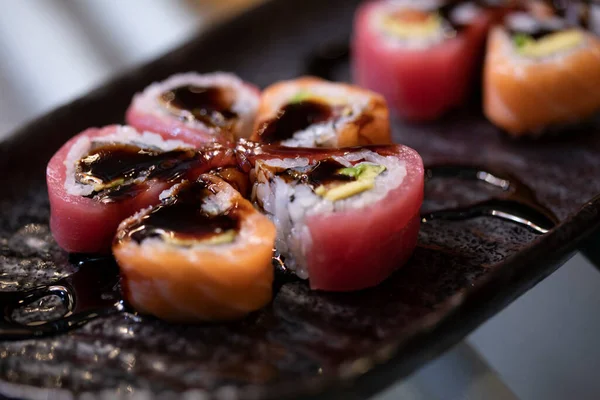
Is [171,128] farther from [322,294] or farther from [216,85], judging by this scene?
[322,294]

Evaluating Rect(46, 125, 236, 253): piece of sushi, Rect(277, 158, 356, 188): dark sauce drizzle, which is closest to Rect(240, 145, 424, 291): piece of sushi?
Rect(277, 158, 356, 188): dark sauce drizzle

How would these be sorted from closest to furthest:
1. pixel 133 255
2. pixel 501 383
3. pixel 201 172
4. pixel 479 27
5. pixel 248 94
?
1. pixel 133 255
2. pixel 501 383
3. pixel 201 172
4. pixel 248 94
5. pixel 479 27

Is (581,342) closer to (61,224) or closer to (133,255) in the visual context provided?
(133,255)

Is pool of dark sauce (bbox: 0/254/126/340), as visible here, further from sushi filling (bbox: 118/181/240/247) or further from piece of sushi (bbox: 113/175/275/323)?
sushi filling (bbox: 118/181/240/247)

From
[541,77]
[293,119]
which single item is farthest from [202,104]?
[541,77]

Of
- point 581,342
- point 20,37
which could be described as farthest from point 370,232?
point 20,37

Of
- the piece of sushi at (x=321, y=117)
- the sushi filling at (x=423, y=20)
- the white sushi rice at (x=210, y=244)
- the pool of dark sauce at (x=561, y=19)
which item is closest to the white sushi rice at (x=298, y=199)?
the white sushi rice at (x=210, y=244)
